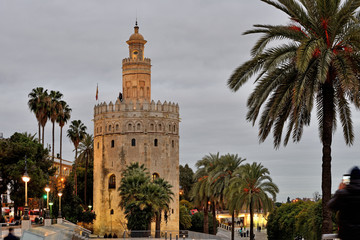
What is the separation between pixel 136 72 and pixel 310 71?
2112 inches

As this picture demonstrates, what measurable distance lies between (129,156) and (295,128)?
49037mm

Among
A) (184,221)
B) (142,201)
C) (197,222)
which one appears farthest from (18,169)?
(197,222)

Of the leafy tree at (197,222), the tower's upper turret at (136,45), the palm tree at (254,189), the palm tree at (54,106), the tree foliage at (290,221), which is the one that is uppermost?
the tower's upper turret at (136,45)

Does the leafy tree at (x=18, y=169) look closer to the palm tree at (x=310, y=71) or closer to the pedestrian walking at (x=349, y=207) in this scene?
the palm tree at (x=310, y=71)

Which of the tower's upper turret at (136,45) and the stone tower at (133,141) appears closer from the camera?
the stone tower at (133,141)

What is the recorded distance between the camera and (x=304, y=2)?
17.3 metres

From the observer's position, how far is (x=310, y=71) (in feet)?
55.2

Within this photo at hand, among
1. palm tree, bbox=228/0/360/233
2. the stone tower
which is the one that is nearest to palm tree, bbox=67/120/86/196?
the stone tower

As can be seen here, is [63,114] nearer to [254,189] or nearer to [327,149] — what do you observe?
[254,189]

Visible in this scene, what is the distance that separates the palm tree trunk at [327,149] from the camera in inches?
645

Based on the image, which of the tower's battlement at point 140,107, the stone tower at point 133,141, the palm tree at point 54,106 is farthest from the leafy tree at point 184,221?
the palm tree at point 54,106

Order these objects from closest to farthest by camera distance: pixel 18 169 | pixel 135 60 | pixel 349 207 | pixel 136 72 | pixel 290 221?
pixel 349 207 → pixel 18 169 → pixel 290 221 → pixel 136 72 → pixel 135 60

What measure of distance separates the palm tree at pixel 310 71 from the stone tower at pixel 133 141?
48.4m

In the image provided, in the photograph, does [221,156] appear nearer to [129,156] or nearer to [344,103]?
[129,156]
